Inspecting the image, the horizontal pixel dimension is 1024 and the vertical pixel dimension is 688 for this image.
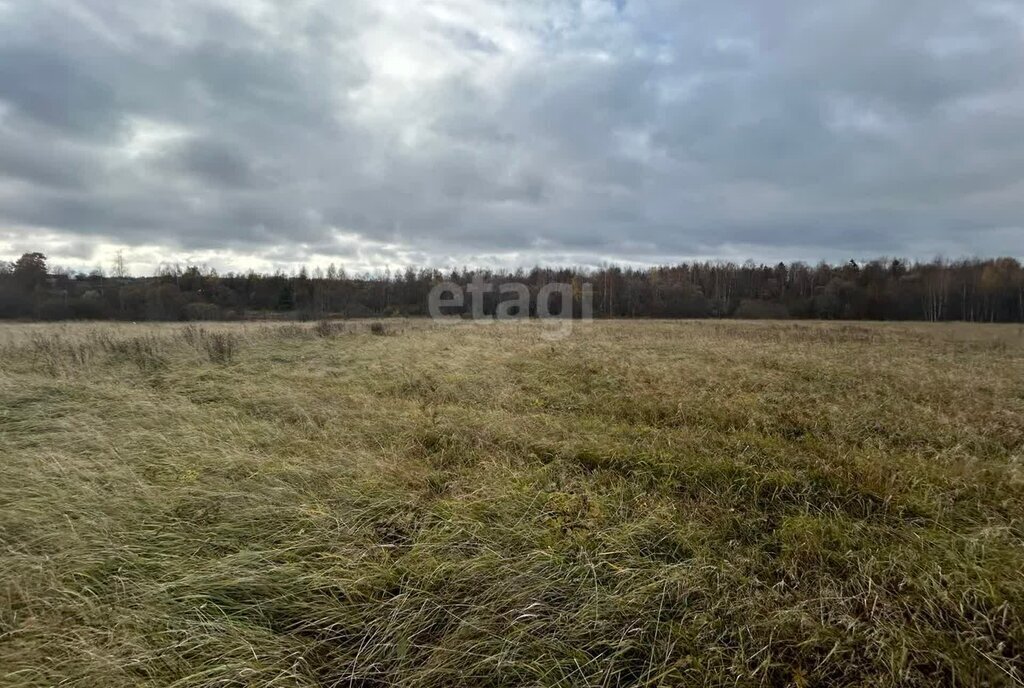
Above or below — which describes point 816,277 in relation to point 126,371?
above

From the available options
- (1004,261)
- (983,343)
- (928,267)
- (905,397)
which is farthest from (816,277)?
(905,397)

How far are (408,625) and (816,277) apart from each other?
96.9m

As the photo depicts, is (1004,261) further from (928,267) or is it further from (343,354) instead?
(343,354)

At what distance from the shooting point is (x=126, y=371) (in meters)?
9.66

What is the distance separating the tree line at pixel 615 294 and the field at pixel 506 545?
4287 cm

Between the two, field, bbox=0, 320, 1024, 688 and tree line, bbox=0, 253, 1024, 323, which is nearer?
field, bbox=0, 320, 1024, 688

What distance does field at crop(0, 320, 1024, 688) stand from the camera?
2.40m

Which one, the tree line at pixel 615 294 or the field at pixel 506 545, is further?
the tree line at pixel 615 294

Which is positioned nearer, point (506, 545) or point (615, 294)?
point (506, 545)

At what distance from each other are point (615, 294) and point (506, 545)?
79.5 meters

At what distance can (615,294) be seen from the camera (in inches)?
3159

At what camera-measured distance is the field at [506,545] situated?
240 cm

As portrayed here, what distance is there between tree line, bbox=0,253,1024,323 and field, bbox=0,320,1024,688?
141 feet

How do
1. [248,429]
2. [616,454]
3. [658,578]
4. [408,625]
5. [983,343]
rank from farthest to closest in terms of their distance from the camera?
1. [983,343]
2. [248,429]
3. [616,454]
4. [658,578]
5. [408,625]
